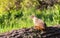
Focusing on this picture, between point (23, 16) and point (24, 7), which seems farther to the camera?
point (24, 7)

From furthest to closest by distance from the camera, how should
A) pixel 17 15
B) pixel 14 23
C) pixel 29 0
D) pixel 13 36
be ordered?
pixel 29 0
pixel 17 15
pixel 14 23
pixel 13 36

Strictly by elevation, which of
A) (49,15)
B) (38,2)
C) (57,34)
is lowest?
(57,34)

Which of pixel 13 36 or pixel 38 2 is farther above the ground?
pixel 38 2

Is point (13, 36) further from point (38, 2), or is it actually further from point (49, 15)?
point (38, 2)

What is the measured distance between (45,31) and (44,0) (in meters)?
5.09

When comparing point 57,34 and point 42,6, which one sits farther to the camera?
point 42,6

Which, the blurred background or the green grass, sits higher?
the blurred background

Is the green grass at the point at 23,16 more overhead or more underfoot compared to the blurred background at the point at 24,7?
more underfoot

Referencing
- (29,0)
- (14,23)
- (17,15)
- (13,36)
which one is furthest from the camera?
(29,0)

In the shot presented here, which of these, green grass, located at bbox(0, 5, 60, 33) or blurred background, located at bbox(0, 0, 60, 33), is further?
blurred background, located at bbox(0, 0, 60, 33)

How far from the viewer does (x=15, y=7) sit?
33.7ft

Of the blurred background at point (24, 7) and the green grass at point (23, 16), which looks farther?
the blurred background at point (24, 7)

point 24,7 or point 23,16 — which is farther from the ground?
point 24,7

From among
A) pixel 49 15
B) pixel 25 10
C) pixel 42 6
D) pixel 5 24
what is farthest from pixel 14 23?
pixel 42 6
